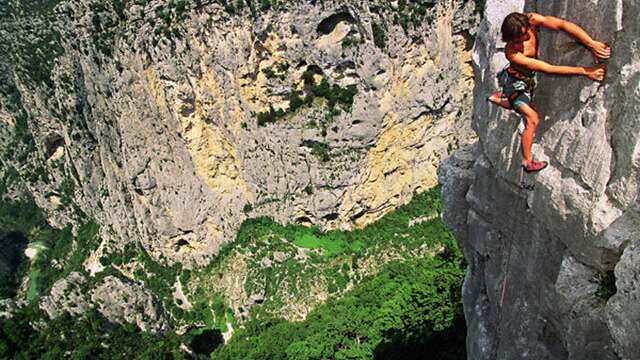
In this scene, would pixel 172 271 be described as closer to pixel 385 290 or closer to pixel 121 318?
pixel 121 318

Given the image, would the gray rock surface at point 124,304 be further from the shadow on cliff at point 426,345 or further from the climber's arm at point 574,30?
the climber's arm at point 574,30

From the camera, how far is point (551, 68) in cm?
946

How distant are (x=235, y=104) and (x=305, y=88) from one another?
20.6 feet

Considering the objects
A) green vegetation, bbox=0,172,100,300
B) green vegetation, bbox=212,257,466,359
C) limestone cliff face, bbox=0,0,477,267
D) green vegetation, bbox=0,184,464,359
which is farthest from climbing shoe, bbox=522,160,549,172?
green vegetation, bbox=0,172,100,300

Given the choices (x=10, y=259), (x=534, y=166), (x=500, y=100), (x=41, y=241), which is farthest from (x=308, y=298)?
(x=10, y=259)

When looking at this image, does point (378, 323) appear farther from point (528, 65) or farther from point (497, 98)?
point (528, 65)

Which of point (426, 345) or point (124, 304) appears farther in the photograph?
point (124, 304)

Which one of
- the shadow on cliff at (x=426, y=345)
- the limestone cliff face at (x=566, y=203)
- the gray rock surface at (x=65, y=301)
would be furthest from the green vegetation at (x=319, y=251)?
the limestone cliff face at (x=566, y=203)

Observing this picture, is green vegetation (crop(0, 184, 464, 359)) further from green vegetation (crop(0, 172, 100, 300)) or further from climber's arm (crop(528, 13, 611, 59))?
climber's arm (crop(528, 13, 611, 59))

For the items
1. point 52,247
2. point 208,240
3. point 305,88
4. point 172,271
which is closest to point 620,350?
point 305,88

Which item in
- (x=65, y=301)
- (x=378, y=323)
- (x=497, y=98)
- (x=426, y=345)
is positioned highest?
(x=497, y=98)

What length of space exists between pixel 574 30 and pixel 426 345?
25.1 meters

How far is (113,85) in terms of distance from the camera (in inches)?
1779

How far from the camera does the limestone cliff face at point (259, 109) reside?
40844 mm
